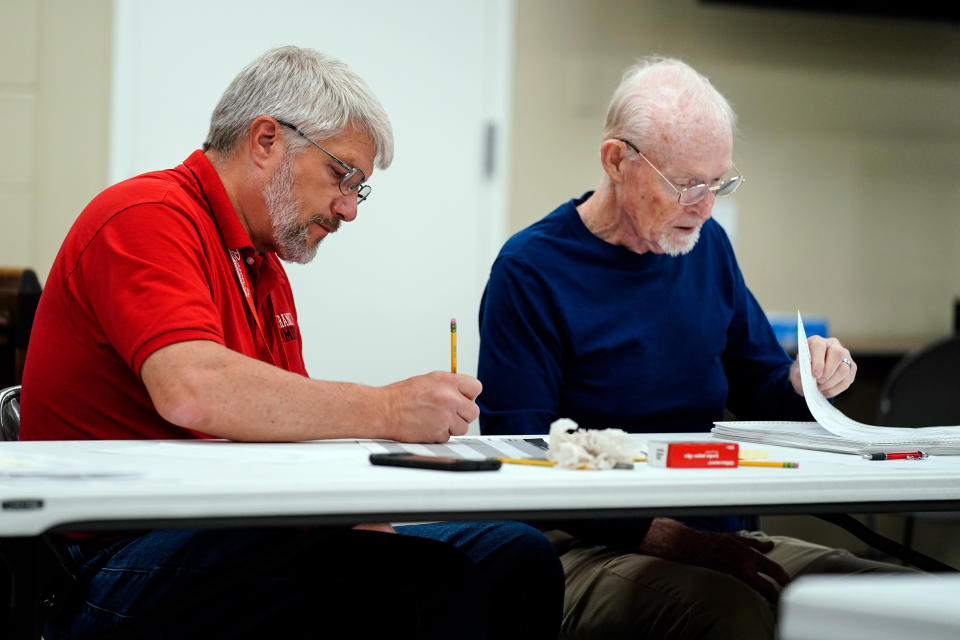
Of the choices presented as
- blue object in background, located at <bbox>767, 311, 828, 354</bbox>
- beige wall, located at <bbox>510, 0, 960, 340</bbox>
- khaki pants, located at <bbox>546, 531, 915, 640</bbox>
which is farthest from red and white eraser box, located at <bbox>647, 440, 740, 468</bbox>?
beige wall, located at <bbox>510, 0, 960, 340</bbox>

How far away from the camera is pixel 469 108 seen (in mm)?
3781

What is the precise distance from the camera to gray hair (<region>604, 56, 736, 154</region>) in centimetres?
202

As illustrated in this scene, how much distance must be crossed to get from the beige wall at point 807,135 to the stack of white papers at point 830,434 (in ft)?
7.34

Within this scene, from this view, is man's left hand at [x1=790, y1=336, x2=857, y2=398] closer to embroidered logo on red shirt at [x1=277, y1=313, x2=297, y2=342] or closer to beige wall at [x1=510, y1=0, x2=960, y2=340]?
embroidered logo on red shirt at [x1=277, y1=313, x2=297, y2=342]

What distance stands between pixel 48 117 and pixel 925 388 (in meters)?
2.84

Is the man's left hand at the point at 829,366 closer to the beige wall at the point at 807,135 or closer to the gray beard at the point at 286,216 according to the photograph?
the gray beard at the point at 286,216

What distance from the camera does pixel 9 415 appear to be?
1.62 m

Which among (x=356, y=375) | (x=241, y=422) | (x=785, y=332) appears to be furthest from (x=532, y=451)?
(x=785, y=332)

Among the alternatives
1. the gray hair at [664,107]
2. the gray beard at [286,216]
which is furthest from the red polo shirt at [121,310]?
the gray hair at [664,107]

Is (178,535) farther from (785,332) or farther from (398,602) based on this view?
(785,332)

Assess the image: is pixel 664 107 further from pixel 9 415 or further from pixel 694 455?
pixel 9 415

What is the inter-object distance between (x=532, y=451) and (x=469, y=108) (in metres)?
2.56

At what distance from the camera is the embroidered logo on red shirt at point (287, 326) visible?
177cm

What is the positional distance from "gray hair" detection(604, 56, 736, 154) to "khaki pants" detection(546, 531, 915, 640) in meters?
0.81
